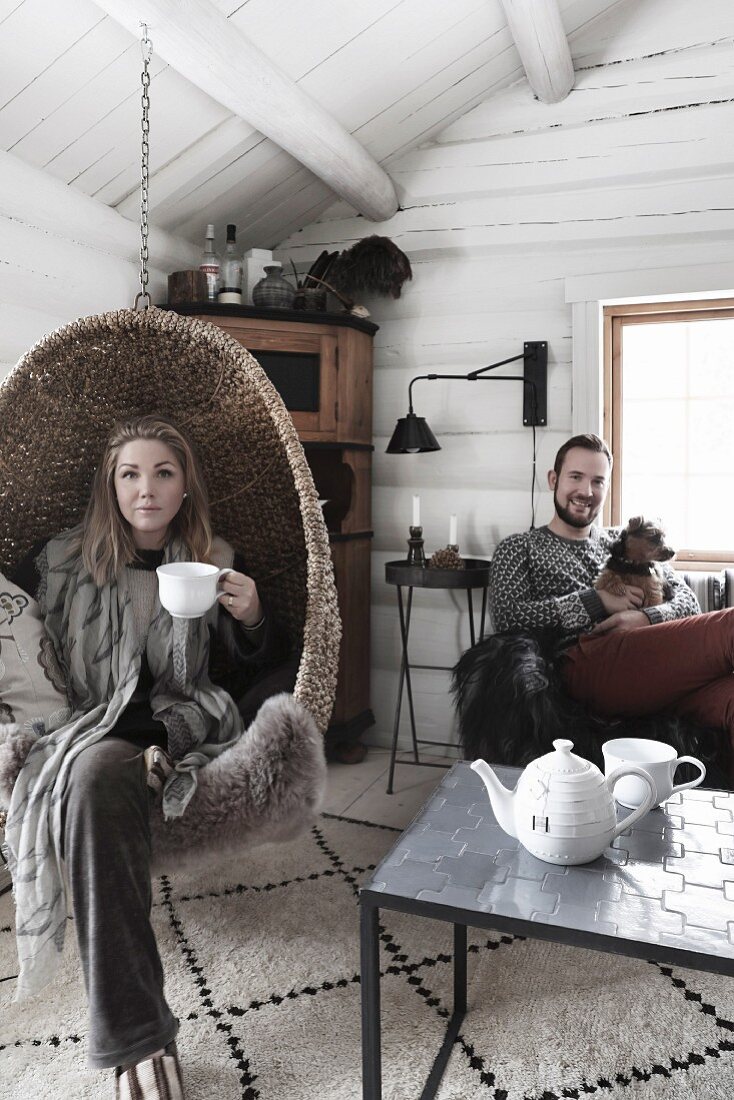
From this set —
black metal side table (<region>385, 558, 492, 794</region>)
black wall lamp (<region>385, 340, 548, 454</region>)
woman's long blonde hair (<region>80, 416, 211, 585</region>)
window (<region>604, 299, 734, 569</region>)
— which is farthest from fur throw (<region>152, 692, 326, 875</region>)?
window (<region>604, 299, 734, 569</region>)

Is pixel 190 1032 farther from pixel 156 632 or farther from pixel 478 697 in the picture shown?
pixel 478 697

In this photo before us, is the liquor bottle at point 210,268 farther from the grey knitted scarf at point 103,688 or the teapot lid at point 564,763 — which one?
the teapot lid at point 564,763

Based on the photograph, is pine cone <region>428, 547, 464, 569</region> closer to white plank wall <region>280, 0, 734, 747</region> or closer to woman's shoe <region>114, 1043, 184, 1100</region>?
white plank wall <region>280, 0, 734, 747</region>

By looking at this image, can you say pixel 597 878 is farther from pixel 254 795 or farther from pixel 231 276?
pixel 231 276

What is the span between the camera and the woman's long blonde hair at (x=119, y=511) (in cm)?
175

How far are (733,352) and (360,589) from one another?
154 cm

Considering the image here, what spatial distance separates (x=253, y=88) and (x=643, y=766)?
1964mm

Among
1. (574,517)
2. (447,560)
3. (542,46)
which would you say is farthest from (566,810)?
(542,46)

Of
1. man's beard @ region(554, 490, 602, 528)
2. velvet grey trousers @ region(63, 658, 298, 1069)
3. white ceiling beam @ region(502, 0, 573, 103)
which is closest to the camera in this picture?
velvet grey trousers @ region(63, 658, 298, 1069)

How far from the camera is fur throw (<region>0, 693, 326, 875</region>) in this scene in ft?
4.58

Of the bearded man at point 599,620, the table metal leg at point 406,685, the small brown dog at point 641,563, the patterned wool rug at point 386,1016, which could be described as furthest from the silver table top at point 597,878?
the table metal leg at point 406,685

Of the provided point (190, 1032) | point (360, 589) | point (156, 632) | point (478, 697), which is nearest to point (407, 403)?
point (360, 589)

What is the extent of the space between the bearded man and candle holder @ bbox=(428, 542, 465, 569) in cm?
25

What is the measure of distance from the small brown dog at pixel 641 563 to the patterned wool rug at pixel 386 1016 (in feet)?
3.26
